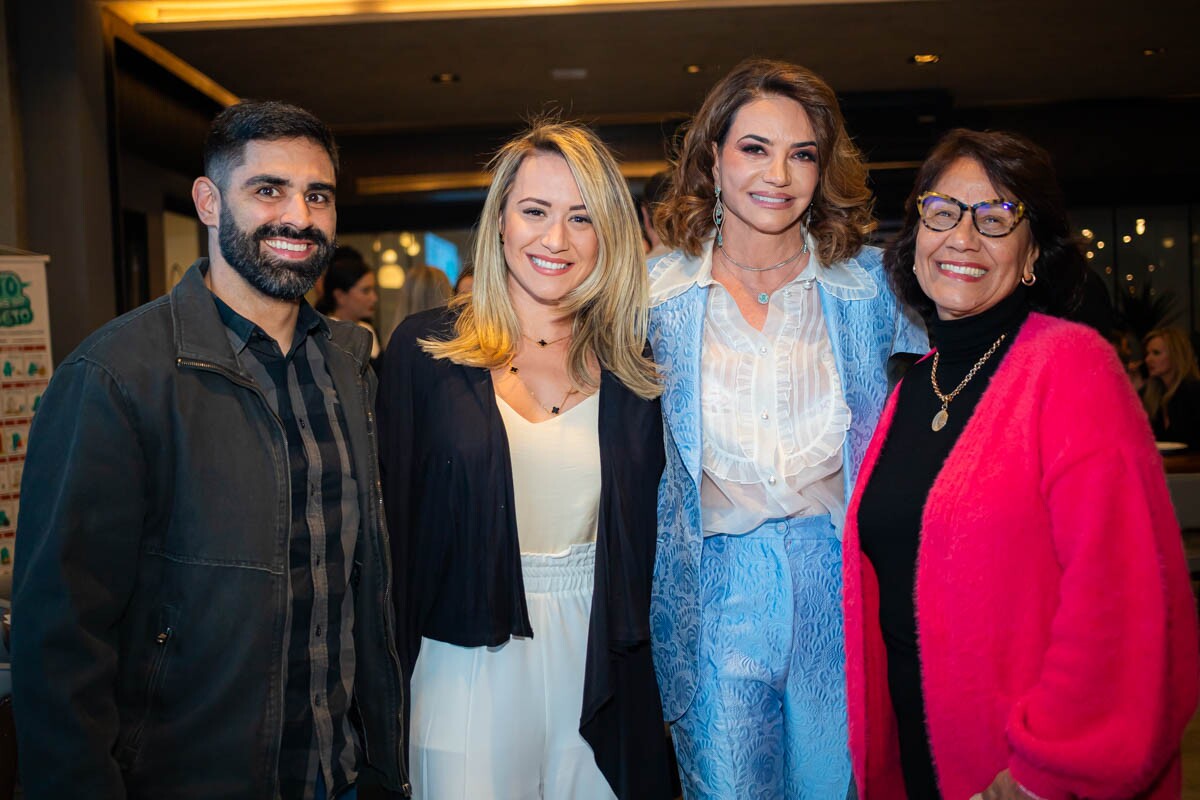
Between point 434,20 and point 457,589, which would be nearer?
point 457,589

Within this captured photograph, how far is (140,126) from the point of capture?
682 centimetres

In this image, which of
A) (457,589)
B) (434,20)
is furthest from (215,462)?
(434,20)

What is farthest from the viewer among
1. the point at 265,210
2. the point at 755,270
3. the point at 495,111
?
the point at 495,111

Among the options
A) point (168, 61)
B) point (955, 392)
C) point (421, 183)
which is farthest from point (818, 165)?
point (421, 183)

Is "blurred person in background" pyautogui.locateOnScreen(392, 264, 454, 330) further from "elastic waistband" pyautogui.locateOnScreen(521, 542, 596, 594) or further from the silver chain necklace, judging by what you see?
"elastic waistband" pyautogui.locateOnScreen(521, 542, 596, 594)

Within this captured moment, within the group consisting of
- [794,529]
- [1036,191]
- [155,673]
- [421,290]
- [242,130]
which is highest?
[421,290]

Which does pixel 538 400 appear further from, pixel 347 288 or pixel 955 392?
pixel 347 288

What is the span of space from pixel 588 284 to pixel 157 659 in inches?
48.7

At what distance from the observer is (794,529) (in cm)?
222

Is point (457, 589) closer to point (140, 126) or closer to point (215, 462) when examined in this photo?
point (215, 462)

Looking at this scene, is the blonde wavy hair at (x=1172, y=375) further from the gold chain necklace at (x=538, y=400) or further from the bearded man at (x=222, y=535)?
the bearded man at (x=222, y=535)

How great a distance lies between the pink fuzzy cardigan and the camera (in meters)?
1.53

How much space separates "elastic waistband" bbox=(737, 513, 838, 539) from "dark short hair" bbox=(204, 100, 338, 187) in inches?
50.1

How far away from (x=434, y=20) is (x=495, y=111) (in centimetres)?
261
